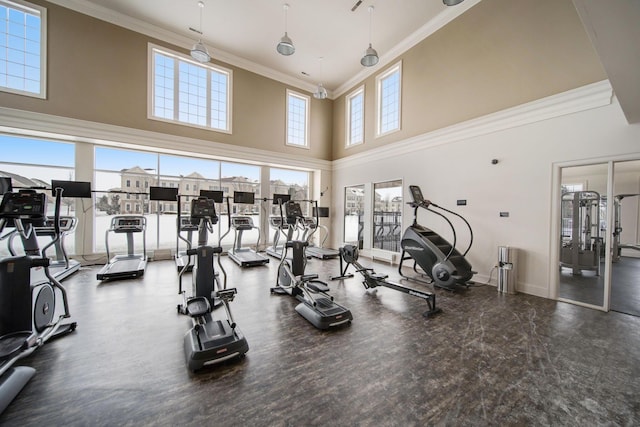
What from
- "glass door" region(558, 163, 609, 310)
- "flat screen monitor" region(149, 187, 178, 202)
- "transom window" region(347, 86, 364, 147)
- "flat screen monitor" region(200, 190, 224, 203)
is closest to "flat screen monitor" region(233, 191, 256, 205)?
"flat screen monitor" region(200, 190, 224, 203)

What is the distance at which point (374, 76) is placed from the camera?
26.9 feet

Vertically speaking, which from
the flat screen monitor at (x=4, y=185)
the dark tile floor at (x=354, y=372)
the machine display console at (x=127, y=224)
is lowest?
the dark tile floor at (x=354, y=372)

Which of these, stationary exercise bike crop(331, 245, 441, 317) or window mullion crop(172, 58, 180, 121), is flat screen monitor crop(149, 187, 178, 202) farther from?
stationary exercise bike crop(331, 245, 441, 317)

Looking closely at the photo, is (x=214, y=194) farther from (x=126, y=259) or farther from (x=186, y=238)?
(x=126, y=259)

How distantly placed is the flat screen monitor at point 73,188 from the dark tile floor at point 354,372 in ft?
10.3

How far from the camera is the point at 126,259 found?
6336 millimetres

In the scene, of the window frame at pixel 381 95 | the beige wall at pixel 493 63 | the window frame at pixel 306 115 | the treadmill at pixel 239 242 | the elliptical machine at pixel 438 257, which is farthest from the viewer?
the window frame at pixel 306 115

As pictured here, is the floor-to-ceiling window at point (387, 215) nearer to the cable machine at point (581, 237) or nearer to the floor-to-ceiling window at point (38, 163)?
the cable machine at point (581, 237)

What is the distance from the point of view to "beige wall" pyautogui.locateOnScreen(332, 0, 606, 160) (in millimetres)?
4211

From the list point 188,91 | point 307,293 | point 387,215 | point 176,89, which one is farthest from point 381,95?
point 307,293

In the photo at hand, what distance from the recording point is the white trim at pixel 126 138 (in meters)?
5.47

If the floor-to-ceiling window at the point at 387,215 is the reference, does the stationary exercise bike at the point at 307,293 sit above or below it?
below

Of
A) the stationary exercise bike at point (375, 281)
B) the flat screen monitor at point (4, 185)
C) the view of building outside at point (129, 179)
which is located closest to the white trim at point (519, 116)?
the stationary exercise bike at point (375, 281)

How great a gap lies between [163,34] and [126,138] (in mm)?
3151
